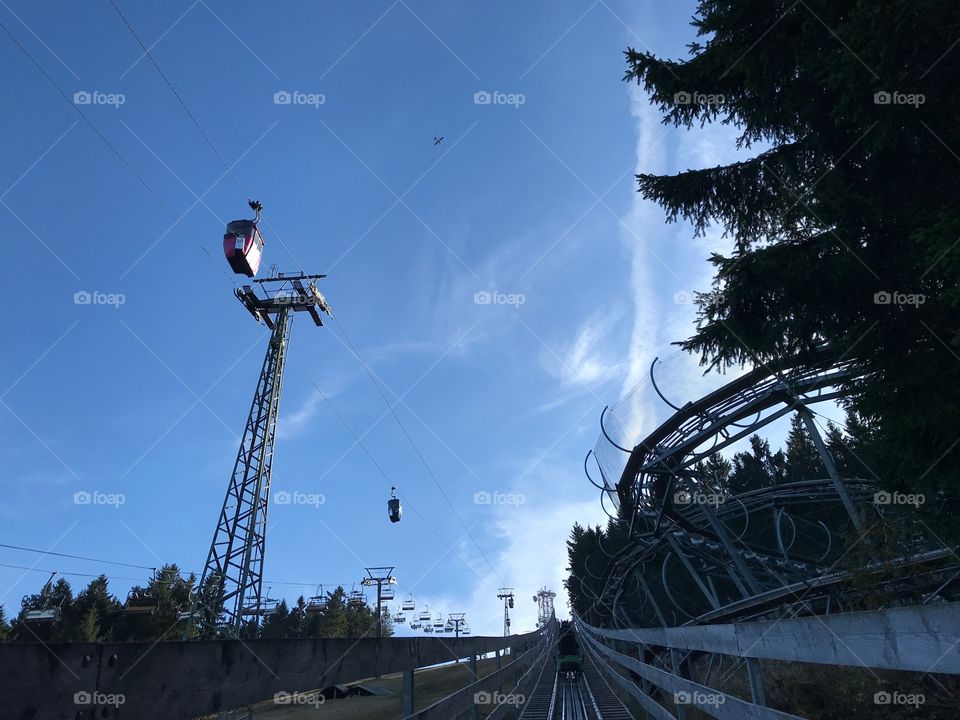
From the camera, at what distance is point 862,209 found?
247 inches

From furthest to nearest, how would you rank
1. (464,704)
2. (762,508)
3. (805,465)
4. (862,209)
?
(805,465) < (762,508) < (464,704) < (862,209)

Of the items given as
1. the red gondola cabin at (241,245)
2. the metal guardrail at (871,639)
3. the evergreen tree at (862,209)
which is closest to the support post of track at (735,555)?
the evergreen tree at (862,209)

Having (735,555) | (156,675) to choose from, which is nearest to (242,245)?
(735,555)

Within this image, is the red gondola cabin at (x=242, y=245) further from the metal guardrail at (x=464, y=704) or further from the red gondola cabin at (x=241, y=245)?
the metal guardrail at (x=464, y=704)

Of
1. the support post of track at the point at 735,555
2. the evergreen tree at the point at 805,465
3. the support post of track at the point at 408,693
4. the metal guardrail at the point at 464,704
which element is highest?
the evergreen tree at the point at 805,465

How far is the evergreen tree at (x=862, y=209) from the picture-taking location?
5.67 meters

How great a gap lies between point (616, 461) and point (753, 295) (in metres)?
10.2

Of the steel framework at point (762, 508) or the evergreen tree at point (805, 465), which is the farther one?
the evergreen tree at point (805, 465)

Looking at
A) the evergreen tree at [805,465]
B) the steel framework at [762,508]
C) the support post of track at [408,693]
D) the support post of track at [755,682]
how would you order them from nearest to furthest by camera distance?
the support post of track at [755,682] → the support post of track at [408,693] → the steel framework at [762,508] → the evergreen tree at [805,465]

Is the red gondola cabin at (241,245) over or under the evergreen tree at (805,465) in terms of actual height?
over

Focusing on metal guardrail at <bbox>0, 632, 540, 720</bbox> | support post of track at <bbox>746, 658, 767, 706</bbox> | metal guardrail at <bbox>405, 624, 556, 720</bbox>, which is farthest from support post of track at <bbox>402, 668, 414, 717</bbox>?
support post of track at <bbox>746, 658, 767, 706</bbox>

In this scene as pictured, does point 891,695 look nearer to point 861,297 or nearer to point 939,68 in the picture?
point 861,297

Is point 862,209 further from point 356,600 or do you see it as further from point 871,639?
point 356,600

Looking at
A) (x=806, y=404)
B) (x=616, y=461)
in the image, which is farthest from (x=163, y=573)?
(x=806, y=404)
